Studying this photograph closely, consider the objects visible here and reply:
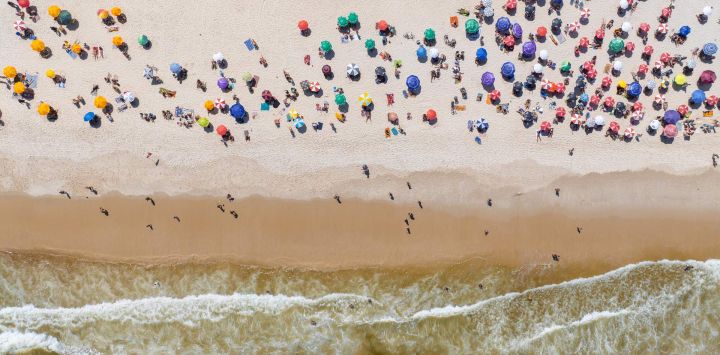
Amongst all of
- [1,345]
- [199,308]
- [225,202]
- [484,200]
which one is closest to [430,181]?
[484,200]

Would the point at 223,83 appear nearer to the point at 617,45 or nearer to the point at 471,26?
the point at 471,26

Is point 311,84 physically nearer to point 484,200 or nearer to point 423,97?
point 423,97

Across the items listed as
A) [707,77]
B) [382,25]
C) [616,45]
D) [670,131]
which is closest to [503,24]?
[616,45]

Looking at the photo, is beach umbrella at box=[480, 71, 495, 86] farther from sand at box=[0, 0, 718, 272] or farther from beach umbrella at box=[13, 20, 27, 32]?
beach umbrella at box=[13, 20, 27, 32]

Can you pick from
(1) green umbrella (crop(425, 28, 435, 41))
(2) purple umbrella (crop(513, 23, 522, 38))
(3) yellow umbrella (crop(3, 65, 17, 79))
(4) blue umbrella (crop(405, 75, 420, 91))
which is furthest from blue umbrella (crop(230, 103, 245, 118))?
(2) purple umbrella (crop(513, 23, 522, 38))

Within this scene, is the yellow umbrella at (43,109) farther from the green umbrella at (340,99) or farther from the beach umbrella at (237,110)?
the green umbrella at (340,99)

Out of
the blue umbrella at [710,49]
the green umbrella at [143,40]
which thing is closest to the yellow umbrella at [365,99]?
the green umbrella at [143,40]

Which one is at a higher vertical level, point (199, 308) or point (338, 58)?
point (338, 58)
